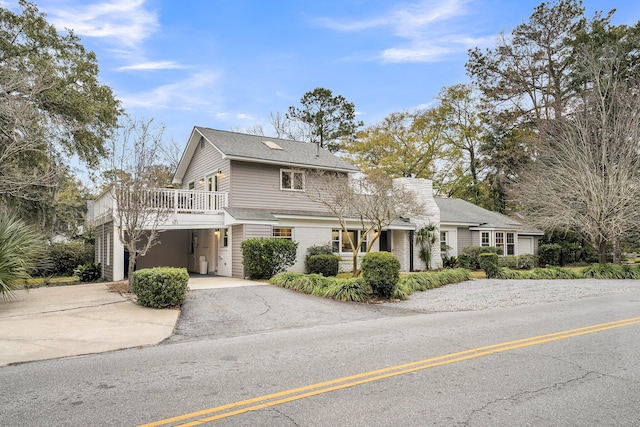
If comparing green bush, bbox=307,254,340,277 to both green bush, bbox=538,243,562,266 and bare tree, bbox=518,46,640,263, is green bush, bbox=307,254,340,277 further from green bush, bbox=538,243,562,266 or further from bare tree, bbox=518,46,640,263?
green bush, bbox=538,243,562,266

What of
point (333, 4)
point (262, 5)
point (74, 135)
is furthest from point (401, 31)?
point (74, 135)

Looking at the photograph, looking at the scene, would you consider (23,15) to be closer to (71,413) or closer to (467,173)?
(71,413)

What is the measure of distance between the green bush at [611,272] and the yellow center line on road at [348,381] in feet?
45.2

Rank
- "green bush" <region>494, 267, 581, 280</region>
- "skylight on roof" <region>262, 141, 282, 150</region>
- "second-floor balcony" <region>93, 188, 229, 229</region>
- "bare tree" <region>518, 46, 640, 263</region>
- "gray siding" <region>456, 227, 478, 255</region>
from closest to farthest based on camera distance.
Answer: "second-floor balcony" <region>93, 188, 229, 229</region>, "green bush" <region>494, 267, 581, 280</region>, "bare tree" <region>518, 46, 640, 263</region>, "skylight on roof" <region>262, 141, 282, 150</region>, "gray siding" <region>456, 227, 478, 255</region>

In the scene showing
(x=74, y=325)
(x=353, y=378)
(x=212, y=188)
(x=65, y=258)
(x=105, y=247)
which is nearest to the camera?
(x=353, y=378)

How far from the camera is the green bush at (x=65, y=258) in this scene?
23656 millimetres

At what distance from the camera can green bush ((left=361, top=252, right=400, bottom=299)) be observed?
12398mm

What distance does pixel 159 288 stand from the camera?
10711 mm

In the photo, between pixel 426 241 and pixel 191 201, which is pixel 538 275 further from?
pixel 191 201

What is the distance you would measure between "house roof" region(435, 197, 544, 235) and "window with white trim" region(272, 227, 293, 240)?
33.2 feet

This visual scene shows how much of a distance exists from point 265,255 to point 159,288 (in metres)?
6.46

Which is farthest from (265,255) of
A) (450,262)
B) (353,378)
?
(450,262)

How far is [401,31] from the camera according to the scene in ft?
58.0

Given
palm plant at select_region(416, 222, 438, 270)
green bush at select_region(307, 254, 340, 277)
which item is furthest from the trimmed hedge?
palm plant at select_region(416, 222, 438, 270)
